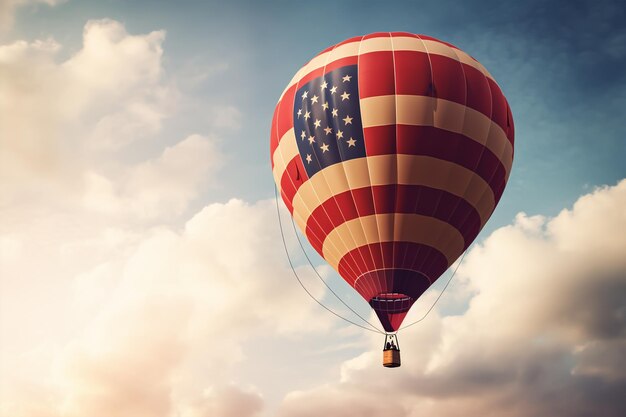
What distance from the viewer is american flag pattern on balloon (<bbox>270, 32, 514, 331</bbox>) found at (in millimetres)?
20766

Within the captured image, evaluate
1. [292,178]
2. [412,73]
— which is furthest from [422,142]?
[292,178]

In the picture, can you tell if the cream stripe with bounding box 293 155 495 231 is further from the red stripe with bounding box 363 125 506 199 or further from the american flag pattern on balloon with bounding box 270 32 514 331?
the red stripe with bounding box 363 125 506 199

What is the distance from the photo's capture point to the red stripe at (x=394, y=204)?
68.4 feet

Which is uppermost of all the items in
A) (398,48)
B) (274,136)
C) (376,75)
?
(398,48)

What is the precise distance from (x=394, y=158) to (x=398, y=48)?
160 inches

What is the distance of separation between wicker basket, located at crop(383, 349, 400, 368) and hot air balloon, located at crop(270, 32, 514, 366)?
3cm

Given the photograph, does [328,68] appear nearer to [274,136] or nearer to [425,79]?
[274,136]

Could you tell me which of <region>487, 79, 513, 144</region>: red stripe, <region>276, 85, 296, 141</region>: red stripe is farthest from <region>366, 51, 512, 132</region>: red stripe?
<region>276, 85, 296, 141</region>: red stripe

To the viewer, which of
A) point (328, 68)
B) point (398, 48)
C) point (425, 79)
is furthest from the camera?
point (328, 68)

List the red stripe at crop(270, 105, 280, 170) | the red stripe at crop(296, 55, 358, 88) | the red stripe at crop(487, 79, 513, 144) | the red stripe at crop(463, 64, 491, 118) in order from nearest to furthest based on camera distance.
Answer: the red stripe at crop(463, 64, 491, 118) < the red stripe at crop(296, 55, 358, 88) < the red stripe at crop(487, 79, 513, 144) < the red stripe at crop(270, 105, 280, 170)

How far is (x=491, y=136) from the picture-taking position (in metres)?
21.8

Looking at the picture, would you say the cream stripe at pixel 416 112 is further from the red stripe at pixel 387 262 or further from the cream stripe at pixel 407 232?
the red stripe at pixel 387 262

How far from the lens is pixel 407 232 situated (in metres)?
21.0

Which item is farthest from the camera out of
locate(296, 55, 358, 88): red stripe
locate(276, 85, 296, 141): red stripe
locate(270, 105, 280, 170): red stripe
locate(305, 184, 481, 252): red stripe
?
locate(270, 105, 280, 170): red stripe
